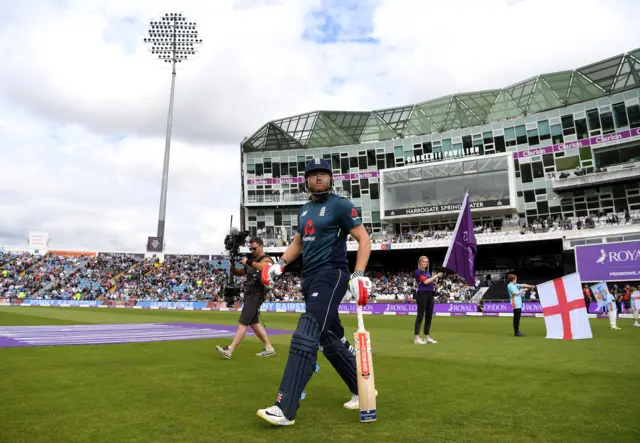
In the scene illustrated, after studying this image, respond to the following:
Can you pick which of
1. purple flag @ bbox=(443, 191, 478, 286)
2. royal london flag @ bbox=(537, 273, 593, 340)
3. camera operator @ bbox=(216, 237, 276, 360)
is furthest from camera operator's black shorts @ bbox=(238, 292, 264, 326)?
purple flag @ bbox=(443, 191, 478, 286)

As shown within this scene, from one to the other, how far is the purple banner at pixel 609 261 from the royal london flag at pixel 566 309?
22.3 meters

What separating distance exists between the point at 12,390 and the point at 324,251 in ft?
12.8

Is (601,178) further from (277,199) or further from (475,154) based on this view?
(277,199)

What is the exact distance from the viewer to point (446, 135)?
174ft

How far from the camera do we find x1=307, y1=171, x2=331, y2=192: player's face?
469cm

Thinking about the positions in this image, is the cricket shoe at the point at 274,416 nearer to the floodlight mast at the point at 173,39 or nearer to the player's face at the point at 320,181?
the player's face at the point at 320,181

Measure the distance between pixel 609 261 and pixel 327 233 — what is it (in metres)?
35.5

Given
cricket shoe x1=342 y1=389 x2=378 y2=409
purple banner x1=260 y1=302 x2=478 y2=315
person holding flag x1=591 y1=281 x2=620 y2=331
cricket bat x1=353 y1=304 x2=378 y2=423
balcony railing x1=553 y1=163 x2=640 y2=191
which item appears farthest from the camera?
balcony railing x1=553 y1=163 x2=640 y2=191

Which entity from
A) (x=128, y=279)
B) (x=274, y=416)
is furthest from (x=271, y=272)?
(x=128, y=279)

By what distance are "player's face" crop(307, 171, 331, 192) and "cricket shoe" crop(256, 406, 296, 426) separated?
6.91 feet

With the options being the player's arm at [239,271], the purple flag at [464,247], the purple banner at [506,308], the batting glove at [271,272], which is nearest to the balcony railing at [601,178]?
the purple banner at [506,308]

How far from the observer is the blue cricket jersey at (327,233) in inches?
179

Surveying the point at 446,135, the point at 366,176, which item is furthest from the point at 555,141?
the point at 366,176

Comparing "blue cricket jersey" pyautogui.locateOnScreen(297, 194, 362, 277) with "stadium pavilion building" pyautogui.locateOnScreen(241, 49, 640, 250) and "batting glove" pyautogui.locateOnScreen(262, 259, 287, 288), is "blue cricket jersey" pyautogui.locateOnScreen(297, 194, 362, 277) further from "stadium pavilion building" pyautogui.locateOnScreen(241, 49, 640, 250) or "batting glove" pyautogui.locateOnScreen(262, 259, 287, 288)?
"stadium pavilion building" pyautogui.locateOnScreen(241, 49, 640, 250)
